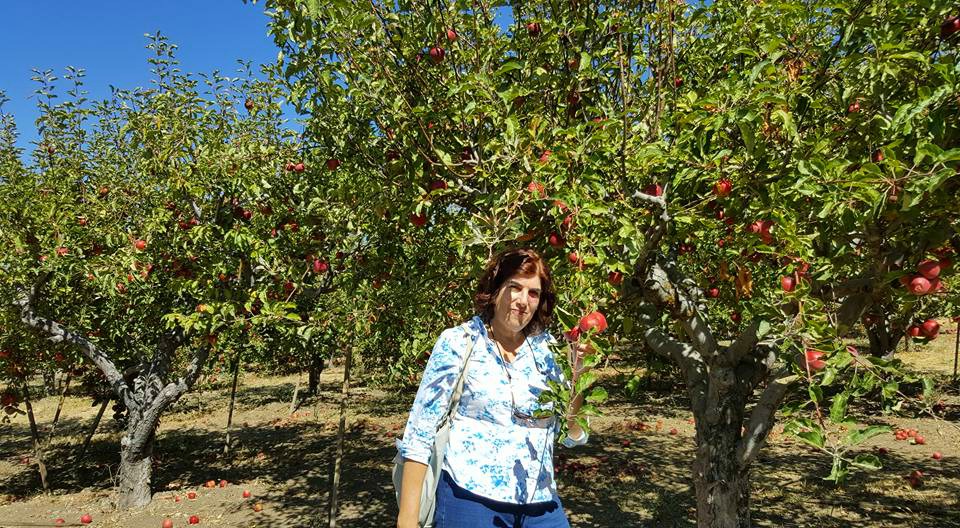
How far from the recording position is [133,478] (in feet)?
26.6

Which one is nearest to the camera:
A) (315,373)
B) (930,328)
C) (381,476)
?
(930,328)

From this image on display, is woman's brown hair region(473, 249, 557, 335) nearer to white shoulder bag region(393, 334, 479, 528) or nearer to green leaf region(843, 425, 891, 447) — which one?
white shoulder bag region(393, 334, 479, 528)

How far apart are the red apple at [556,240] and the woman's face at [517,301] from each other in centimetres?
76

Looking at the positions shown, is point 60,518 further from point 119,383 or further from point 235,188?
point 235,188

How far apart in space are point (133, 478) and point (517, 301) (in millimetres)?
8267

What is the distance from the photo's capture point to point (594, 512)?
7078mm

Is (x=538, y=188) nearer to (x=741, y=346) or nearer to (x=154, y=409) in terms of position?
(x=741, y=346)

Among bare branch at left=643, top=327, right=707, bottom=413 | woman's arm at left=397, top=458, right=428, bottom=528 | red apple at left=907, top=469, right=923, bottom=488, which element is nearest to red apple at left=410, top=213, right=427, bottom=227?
woman's arm at left=397, top=458, right=428, bottom=528

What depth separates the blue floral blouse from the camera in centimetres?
205

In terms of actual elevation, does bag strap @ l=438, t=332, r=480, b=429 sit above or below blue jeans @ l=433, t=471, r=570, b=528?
above

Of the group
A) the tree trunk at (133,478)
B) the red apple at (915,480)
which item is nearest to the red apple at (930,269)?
the red apple at (915,480)

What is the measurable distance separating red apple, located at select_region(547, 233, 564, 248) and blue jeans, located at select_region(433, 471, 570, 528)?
4.52 feet

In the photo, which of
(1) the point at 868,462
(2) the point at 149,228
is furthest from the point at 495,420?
(2) the point at 149,228

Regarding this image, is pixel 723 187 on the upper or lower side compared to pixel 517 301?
upper
